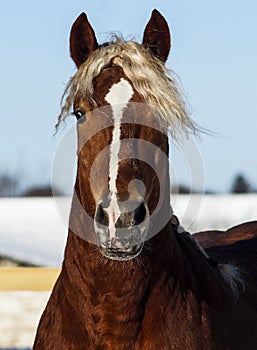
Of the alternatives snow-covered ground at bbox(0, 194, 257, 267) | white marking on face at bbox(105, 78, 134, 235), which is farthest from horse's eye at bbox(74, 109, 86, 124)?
snow-covered ground at bbox(0, 194, 257, 267)

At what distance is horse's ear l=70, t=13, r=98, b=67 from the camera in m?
3.94

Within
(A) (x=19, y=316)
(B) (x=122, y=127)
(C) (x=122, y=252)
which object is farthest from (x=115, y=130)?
(A) (x=19, y=316)

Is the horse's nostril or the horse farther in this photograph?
the horse

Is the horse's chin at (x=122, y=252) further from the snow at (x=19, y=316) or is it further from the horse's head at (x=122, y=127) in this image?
the snow at (x=19, y=316)

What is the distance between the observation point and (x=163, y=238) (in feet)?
12.6

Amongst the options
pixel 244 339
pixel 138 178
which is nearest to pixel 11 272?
pixel 244 339

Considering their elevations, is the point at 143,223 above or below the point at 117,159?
below

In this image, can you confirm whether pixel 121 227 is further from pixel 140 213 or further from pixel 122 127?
pixel 122 127

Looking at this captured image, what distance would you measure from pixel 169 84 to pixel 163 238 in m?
0.70

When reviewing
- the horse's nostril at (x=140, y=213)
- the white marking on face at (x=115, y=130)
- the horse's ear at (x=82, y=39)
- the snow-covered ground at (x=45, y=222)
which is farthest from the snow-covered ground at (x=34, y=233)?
the horse's nostril at (x=140, y=213)

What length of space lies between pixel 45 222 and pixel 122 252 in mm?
18913

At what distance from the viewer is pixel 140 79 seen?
12.2 feet

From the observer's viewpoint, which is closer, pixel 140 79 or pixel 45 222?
pixel 140 79

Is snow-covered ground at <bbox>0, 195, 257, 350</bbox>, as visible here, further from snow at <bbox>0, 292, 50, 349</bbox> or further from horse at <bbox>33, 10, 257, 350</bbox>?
horse at <bbox>33, 10, 257, 350</bbox>
